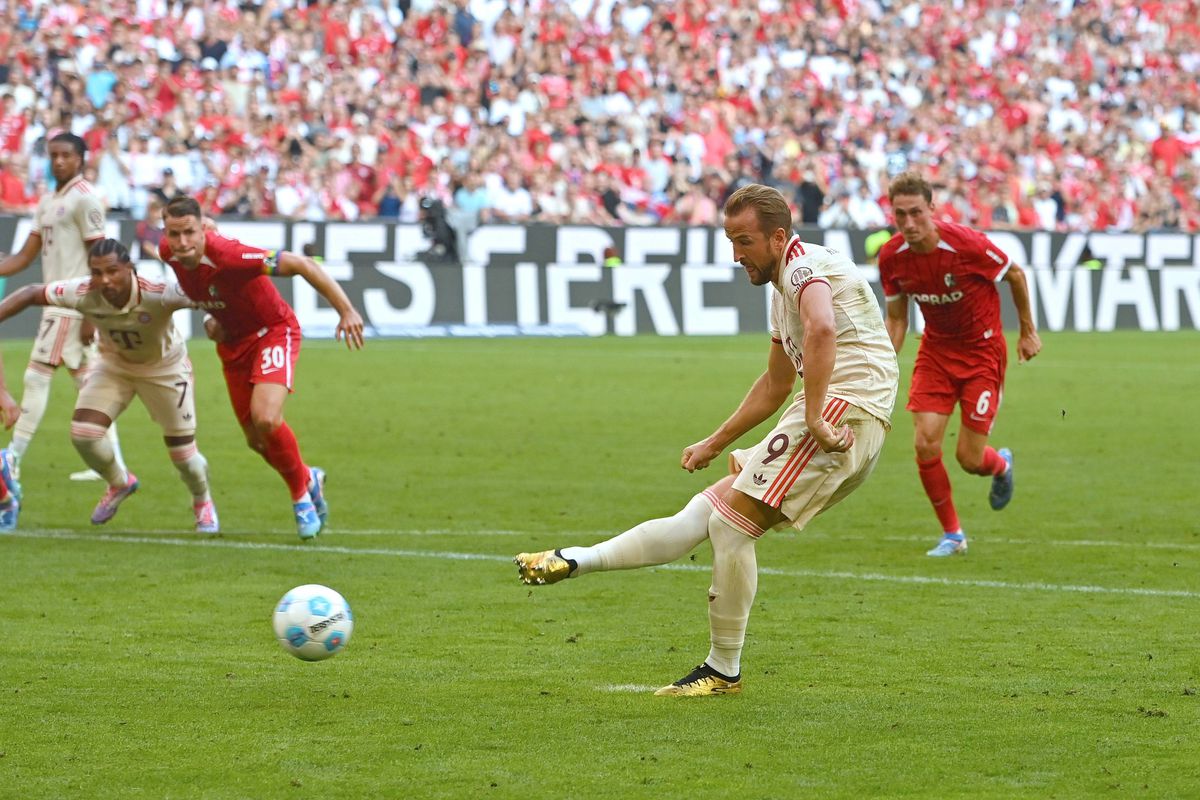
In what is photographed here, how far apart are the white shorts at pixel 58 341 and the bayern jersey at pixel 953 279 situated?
5.34 m

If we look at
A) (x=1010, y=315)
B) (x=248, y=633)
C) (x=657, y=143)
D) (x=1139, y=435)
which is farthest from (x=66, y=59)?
(x=248, y=633)

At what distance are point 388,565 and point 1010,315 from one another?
2134 centimetres

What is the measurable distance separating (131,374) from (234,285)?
92 cm

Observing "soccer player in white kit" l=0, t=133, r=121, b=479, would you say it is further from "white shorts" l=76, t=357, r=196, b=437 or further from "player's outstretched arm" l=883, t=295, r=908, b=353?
"player's outstretched arm" l=883, t=295, r=908, b=353

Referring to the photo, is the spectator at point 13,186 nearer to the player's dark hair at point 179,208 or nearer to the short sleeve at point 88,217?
the short sleeve at point 88,217

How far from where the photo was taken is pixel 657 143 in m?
32.6

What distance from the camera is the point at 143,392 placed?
36.0 ft

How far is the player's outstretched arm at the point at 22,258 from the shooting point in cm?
1136

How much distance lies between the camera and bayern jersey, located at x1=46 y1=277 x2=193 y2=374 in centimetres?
1031

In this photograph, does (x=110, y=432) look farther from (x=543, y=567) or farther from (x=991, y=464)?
(x=543, y=567)

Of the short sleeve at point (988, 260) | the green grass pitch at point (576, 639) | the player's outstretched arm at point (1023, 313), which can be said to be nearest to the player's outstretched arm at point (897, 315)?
the short sleeve at point (988, 260)

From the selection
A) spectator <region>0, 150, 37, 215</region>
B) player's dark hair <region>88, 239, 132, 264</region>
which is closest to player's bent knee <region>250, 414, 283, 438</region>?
player's dark hair <region>88, 239, 132, 264</region>

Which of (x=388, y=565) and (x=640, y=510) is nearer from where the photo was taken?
(x=388, y=565)

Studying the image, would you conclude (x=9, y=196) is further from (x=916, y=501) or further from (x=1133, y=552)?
(x=1133, y=552)
